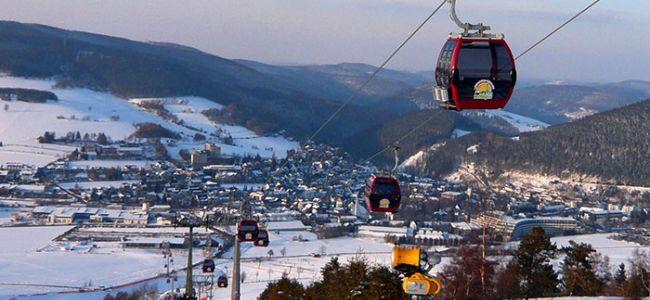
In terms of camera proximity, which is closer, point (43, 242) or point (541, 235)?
point (541, 235)

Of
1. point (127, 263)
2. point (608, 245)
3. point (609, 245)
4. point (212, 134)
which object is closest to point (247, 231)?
point (127, 263)

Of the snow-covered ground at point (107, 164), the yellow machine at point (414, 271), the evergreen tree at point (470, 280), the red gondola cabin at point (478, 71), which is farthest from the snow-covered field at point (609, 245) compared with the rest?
the snow-covered ground at point (107, 164)

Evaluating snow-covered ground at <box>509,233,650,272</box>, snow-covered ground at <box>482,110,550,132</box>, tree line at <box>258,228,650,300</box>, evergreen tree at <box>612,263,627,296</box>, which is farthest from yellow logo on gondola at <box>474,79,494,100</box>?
snow-covered ground at <box>482,110,550,132</box>

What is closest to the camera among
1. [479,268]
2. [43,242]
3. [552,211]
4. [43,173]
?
[479,268]

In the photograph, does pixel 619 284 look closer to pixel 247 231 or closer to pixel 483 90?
pixel 247 231

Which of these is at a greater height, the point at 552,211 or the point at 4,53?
the point at 4,53

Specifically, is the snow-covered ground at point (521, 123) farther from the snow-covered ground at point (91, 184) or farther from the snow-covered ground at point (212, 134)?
the snow-covered ground at point (91, 184)

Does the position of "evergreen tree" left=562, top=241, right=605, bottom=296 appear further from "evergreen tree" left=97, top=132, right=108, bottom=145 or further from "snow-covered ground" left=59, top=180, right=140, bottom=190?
"evergreen tree" left=97, top=132, right=108, bottom=145

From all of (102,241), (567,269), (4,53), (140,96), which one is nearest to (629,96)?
(140,96)

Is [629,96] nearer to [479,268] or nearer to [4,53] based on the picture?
[4,53]
